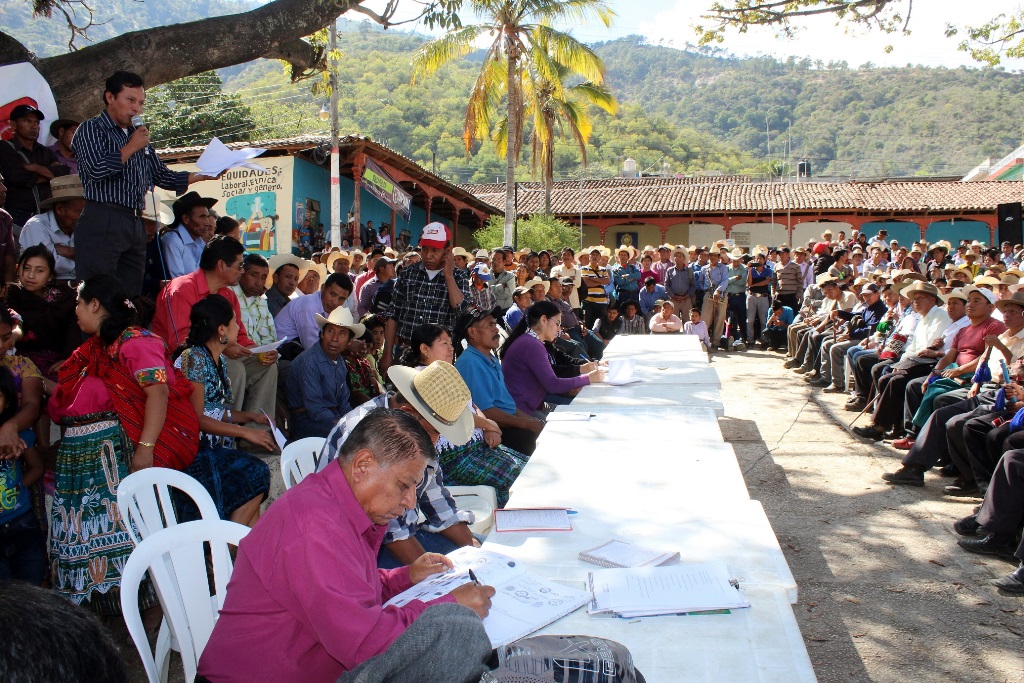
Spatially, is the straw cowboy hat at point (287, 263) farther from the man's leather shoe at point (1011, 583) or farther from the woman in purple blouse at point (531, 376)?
the man's leather shoe at point (1011, 583)

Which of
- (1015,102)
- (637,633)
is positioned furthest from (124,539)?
(1015,102)

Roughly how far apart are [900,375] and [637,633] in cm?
626

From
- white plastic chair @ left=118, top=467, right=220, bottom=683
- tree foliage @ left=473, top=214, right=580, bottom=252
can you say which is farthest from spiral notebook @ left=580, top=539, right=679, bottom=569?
tree foliage @ left=473, top=214, right=580, bottom=252

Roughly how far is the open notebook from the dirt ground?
1630 millimetres

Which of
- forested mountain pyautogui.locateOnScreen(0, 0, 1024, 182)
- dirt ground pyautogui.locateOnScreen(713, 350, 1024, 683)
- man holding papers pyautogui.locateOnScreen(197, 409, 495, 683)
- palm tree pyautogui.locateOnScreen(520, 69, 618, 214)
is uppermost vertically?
forested mountain pyautogui.locateOnScreen(0, 0, 1024, 182)

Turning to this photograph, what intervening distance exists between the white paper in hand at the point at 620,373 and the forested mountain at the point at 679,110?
90.6ft

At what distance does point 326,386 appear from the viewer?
5543 millimetres

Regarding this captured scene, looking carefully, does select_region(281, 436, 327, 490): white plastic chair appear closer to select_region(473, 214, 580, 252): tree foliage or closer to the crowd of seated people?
the crowd of seated people

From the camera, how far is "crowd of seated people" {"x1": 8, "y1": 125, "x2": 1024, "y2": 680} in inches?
129

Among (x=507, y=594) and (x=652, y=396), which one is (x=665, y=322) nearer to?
(x=652, y=396)

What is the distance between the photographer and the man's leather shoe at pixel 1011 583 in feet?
13.7

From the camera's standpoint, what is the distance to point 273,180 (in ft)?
54.1

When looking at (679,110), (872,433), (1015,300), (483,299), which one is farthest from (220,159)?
(679,110)

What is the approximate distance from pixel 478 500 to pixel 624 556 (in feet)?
5.08
